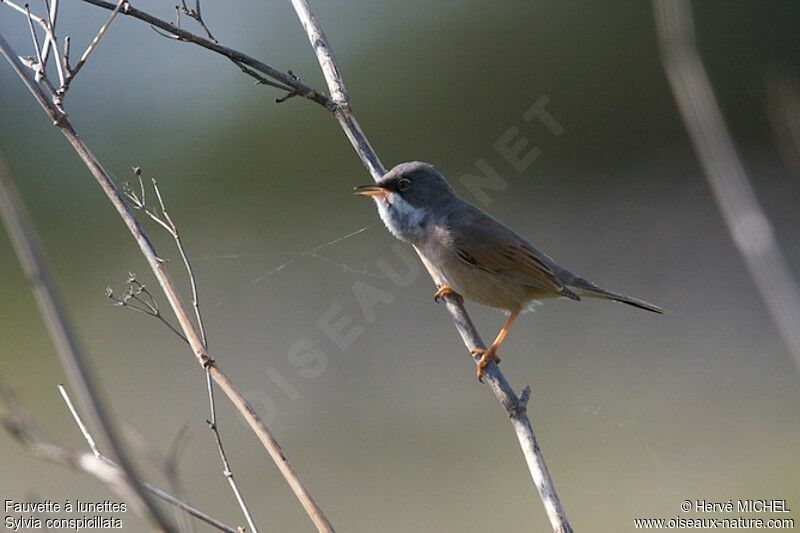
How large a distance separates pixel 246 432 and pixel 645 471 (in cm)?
345

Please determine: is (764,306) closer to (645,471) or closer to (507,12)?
(645,471)

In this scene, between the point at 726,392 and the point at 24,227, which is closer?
the point at 24,227

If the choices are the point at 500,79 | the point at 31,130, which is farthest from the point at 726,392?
the point at 31,130

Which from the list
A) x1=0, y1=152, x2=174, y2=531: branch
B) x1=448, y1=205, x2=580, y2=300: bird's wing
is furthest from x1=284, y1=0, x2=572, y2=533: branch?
x1=0, y1=152, x2=174, y2=531: branch

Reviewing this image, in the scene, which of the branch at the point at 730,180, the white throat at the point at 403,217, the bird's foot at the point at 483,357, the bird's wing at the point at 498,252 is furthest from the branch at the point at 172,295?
the bird's wing at the point at 498,252

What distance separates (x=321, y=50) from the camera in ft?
13.8

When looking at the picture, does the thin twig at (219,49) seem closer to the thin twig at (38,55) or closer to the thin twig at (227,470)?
the thin twig at (38,55)

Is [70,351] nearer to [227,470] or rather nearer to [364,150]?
[227,470]

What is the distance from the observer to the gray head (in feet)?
14.8

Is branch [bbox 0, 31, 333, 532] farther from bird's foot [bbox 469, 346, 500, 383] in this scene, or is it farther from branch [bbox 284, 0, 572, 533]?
bird's foot [bbox 469, 346, 500, 383]

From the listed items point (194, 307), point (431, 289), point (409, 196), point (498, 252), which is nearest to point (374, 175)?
point (409, 196)

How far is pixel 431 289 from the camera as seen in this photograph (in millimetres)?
10539

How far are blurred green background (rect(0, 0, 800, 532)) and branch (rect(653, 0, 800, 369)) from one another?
4517 millimetres

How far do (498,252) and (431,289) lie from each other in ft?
18.6
